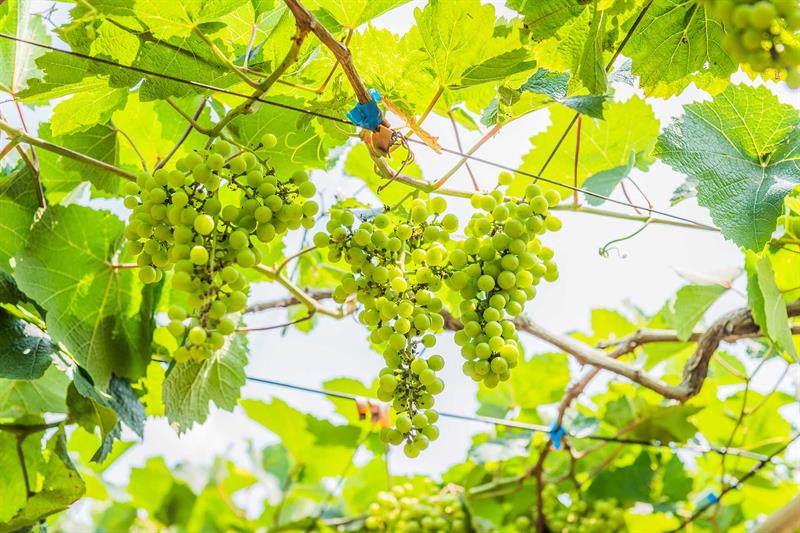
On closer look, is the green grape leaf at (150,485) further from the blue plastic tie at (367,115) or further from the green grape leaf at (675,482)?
the blue plastic tie at (367,115)

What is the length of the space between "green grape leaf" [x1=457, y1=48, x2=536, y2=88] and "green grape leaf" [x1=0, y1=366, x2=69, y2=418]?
0.93 meters

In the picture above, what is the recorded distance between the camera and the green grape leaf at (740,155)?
0.98 metres

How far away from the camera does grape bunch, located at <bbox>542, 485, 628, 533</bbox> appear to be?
177 centimetres

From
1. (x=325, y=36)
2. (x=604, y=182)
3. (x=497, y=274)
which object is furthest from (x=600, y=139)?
(x=325, y=36)

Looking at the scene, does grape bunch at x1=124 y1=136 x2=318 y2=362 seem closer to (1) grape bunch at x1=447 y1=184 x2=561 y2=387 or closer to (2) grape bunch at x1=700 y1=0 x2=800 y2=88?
(1) grape bunch at x1=447 y1=184 x2=561 y2=387

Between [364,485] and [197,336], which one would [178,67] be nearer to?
[197,336]

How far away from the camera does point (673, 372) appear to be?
219 centimetres

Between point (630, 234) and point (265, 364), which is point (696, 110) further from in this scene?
point (265, 364)

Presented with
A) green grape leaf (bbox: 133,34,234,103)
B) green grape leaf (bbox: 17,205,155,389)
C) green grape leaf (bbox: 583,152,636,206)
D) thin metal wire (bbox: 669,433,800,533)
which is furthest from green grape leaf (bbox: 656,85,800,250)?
green grape leaf (bbox: 17,205,155,389)

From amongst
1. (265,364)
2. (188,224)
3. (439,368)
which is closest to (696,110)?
(439,368)

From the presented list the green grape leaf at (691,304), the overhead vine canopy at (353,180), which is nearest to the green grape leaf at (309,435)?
the overhead vine canopy at (353,180)

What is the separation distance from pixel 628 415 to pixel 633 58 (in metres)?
1.08

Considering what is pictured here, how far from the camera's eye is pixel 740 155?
1.08 m

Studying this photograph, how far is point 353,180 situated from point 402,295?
87cm
